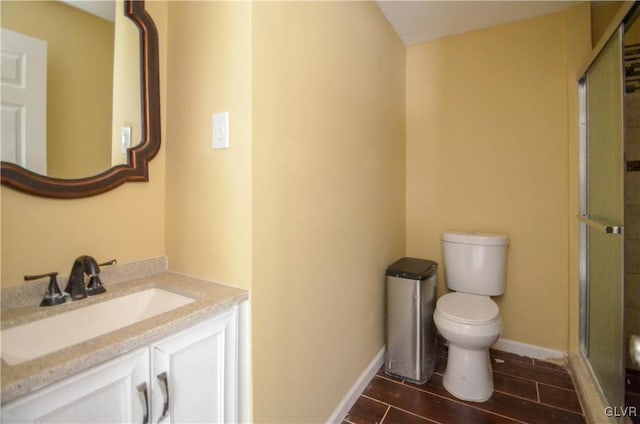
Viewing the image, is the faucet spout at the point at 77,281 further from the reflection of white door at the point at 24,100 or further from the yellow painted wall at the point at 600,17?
the yellow painted wall at the point at 600,17

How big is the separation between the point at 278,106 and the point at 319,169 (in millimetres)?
341

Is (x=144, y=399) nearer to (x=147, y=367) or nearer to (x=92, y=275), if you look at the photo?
(x=147, y=367)

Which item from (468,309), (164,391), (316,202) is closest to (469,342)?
(468,309)

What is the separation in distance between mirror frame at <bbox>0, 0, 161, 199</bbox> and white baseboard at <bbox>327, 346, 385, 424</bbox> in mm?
1409

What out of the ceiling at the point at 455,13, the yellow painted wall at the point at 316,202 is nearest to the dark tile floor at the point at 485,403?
the yellow painted wall at the point at 316,202

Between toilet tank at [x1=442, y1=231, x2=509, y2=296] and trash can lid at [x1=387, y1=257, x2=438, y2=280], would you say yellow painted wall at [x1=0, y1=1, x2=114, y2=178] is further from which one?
toilet tank at [x1=442, y1=231, x2=509, y2=296]

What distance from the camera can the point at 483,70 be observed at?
2.17 meters

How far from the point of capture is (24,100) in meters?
0.92

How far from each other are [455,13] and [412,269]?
1.69m

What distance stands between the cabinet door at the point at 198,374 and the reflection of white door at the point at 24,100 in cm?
69

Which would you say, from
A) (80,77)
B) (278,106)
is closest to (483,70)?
(278,106)

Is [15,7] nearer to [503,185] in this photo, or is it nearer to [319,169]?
[319,169]

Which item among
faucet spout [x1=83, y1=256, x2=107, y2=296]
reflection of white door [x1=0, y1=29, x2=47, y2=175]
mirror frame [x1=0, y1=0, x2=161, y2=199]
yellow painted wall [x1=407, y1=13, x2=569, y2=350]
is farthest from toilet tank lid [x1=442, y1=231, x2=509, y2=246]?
reflection of white door [x1=0, y1=29, x2=47, y2=175]

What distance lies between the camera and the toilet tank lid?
77.0 inches
